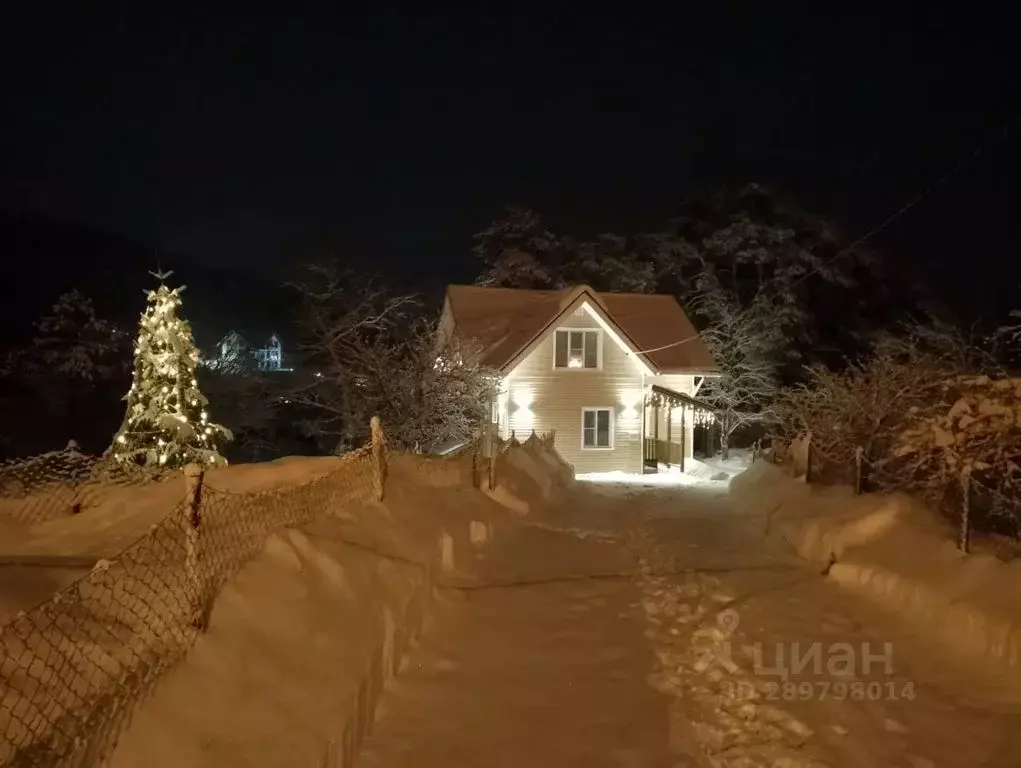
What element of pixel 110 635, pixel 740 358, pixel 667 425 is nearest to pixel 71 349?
pixel 667 425

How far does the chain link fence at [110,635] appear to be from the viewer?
3.10 metres

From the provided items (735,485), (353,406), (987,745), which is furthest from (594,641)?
(353,406)

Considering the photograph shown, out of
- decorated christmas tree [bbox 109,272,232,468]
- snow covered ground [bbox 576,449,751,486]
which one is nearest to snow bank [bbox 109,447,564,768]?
decorated christmas tree [bbox 109,272,232,468]

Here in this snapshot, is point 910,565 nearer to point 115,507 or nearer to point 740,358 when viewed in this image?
point 115,507

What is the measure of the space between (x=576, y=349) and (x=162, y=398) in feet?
40.9

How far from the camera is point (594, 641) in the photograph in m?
6.78

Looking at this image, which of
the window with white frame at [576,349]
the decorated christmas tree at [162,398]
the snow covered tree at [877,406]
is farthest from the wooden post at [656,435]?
the decorated christmas tree at [162,398]

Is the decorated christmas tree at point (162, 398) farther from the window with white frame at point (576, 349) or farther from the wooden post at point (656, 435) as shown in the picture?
the wooden post at point (656, 435)

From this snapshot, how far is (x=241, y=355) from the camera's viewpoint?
120ft

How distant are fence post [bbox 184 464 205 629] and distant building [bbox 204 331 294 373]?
2818cm

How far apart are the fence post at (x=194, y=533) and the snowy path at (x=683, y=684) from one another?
4.55ft

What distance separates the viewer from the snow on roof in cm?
2347

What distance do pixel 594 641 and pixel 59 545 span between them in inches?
213

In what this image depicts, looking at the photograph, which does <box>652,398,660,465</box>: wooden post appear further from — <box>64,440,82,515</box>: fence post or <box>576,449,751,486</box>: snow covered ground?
<box>64,440,82,515</box>: fence post
